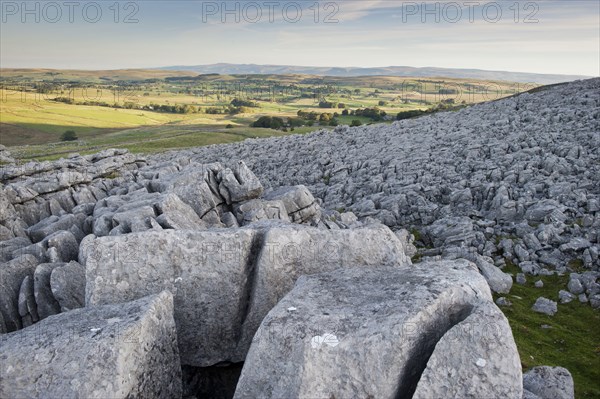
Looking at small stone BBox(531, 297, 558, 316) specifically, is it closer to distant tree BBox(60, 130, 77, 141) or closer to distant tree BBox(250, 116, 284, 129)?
distant tree BBox(250, 116, 284, 129)

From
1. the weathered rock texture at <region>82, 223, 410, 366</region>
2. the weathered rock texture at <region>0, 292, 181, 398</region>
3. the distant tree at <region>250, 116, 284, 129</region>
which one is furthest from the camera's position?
the distant tree at <region>250, 116, 284, 129</region>

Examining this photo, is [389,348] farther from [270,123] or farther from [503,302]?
[270,123]

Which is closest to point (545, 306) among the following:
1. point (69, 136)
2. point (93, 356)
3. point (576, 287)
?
point (576, 287)

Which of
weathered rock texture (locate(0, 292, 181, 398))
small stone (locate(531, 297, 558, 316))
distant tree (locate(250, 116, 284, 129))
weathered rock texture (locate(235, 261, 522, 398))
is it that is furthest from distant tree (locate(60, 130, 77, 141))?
weathered rock texture (locate(235, 261, 522, 398))

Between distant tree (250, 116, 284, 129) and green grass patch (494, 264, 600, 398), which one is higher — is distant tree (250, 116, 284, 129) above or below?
above

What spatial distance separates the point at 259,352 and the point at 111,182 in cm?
3899

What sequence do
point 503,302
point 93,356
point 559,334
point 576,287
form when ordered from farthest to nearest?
1. point 576,287
2. point 503,302
3. point 559,334
4. point 93,356

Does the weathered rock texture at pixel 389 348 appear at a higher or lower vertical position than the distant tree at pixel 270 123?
lower

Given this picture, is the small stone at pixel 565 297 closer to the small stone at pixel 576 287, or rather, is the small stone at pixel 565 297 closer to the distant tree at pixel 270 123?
the small stone at pixel 576 287

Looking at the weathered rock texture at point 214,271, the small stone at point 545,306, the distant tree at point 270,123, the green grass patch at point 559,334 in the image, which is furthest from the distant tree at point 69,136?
the weathered rock texture at point 214,271

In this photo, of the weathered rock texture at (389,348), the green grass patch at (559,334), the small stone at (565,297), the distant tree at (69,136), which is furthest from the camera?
the distant tree at (69,136)

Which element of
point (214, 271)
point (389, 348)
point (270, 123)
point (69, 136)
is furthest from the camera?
point (69, 136)

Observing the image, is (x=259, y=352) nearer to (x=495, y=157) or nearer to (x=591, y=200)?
(x=591, y=200)

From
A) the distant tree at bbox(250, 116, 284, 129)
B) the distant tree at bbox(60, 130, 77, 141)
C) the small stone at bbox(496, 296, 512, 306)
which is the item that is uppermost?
the distant tree at bbox(250, 116, 284, 129)
